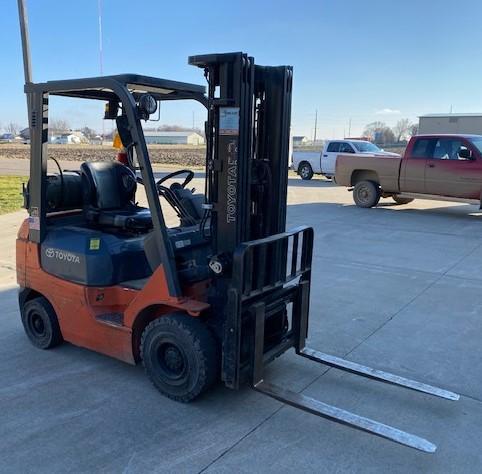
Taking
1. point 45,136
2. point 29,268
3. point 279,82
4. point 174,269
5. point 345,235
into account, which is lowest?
point 345,235

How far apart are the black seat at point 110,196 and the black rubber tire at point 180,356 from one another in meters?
1.05

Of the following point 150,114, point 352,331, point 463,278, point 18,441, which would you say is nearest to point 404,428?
point 352,331

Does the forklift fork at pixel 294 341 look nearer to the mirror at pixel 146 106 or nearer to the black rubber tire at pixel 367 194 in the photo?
the mirror at pixel 146 106

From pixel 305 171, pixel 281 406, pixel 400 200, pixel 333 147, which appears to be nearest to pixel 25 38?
pixel 281 406

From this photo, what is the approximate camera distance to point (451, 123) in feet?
144

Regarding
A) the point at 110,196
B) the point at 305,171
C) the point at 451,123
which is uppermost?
the point at 451,123

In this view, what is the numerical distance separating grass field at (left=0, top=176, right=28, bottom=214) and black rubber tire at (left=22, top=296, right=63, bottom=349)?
8.48m

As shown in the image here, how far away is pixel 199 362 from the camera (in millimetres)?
3504

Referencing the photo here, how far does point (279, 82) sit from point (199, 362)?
207 centimetres

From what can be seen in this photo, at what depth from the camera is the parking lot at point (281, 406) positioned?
310cm

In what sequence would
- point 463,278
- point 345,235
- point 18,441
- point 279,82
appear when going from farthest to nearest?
point 345,235, point 463,278, point 279,82, point 18,441

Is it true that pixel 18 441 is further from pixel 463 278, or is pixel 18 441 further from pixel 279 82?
pixel 463 278

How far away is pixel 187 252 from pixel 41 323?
175 cm

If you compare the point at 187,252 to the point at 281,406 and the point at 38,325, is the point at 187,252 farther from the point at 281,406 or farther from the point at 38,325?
the point at 38,325
